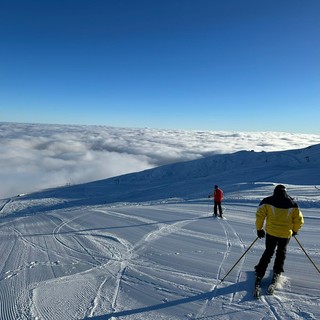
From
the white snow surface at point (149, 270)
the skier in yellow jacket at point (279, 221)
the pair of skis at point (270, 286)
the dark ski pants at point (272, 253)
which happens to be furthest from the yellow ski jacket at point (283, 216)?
the white snow surface at point (149, 270)

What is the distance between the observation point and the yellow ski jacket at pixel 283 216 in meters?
5.70

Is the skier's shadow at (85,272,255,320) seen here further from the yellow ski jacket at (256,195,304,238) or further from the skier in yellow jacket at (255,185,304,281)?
the yellow ski jacket at (256,195,304,238)

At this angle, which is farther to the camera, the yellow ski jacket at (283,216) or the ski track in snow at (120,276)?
the yellow ski jacket at (283,216)

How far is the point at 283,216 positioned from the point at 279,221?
0.38 ft

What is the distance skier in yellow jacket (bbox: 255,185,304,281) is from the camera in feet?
18.7

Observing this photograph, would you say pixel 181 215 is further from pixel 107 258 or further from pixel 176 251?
pixel 107 258

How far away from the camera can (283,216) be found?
225 inches

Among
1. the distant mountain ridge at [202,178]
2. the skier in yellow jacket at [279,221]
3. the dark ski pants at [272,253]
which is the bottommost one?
the distant mountain ridge at [202,178]

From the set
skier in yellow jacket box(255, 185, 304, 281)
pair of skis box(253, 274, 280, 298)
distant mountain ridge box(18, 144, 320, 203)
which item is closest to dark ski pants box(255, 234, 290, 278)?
skier in yellow jacket box(255, 185, 304, 281)

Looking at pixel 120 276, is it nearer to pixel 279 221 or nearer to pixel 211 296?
pixel 211 296

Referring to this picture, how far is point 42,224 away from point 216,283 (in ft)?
33.9

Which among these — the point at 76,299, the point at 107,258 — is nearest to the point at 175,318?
the point at 76,299

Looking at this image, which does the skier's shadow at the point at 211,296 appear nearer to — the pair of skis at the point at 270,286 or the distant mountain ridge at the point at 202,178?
the pair of skis at the point at 270,286

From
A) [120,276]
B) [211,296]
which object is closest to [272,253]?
[211,296]
